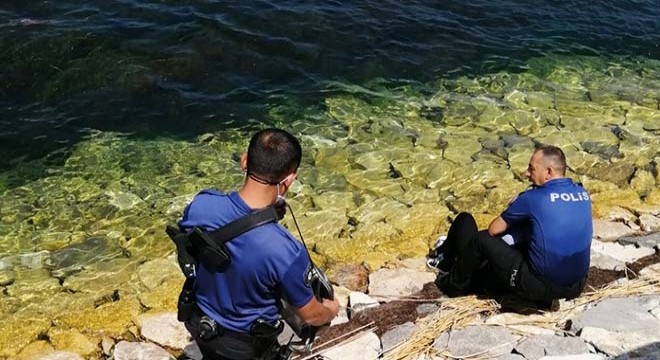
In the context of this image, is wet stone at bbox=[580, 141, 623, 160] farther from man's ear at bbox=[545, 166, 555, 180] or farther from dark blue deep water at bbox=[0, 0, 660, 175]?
man's ear at bbox=[545, 166, 555, 180]

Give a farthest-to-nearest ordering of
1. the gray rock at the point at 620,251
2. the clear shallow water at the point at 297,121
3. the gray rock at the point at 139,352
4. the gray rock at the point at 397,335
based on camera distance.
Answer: the clear shallow water at the point at 297,121, the gray rock at the point at 620,251, the gray rock at the point at 139,352, the gray rock at the point at 397,335

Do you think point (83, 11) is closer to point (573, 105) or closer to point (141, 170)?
point (141, 170)

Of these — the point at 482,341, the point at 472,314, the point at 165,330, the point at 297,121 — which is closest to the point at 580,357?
the point at 482,341

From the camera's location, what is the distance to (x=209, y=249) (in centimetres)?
374

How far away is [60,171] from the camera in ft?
32.8

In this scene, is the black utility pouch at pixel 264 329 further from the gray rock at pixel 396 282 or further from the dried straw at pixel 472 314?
the gray rock at pixel 396 282

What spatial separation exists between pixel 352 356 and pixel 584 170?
5719 mm

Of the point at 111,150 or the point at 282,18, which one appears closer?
the point at 111,150

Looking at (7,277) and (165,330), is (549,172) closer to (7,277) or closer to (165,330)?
(165,330)

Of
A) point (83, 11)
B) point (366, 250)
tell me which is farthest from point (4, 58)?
point (366, 250)

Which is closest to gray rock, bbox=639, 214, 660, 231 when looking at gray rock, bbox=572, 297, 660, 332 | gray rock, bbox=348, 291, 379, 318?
gray rock, bbox=572, 297, 660, 332

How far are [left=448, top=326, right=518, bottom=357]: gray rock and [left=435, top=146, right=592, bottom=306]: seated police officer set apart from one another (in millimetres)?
546

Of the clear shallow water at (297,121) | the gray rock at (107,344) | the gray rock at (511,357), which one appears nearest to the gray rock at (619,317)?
the gray rock at (511,357)

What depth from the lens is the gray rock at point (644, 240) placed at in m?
7.87
